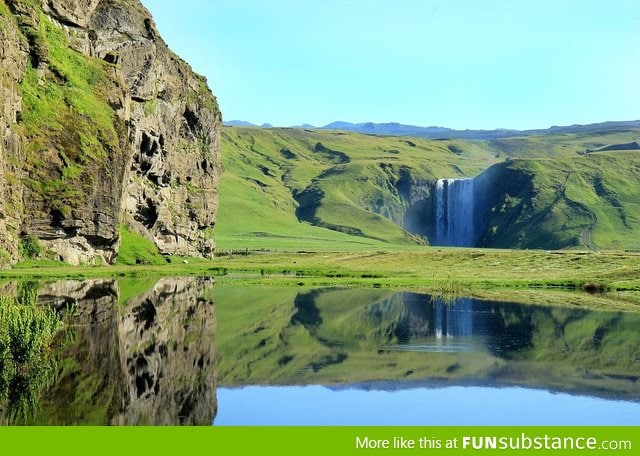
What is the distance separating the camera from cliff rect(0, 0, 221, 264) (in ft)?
367

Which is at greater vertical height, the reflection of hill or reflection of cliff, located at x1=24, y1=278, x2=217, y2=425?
reflection of cliff, located at x1=24, y1=278, x2=217, y2=425

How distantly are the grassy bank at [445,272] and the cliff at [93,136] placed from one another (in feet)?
22.4

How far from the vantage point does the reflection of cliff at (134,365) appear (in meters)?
31.4

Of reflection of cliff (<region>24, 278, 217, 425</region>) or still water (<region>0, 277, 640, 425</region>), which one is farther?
still water (<region>0, 277, 640, 425</region>)

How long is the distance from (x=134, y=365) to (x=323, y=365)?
33.7 ft

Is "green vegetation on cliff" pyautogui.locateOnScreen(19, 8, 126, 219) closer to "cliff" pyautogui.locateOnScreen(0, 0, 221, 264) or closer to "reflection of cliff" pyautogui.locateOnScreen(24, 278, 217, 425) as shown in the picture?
"cliff" pyautogui.locateOnScreen(0, 0, 221, 264)

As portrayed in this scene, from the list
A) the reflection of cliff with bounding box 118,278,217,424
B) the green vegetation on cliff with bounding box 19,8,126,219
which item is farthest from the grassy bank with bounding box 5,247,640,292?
the reflection of cliff with bounding box 118,278,217,424

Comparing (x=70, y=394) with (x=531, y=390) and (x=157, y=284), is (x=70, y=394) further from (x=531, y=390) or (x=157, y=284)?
(x=157, y=284)

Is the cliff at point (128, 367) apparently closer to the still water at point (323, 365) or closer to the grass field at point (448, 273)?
the still water at point (323, 365)

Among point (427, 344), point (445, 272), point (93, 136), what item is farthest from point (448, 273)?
point (427, 344)

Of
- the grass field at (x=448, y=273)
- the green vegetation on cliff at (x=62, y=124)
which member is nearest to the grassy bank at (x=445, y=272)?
the grass field at (x=448, y=273)
